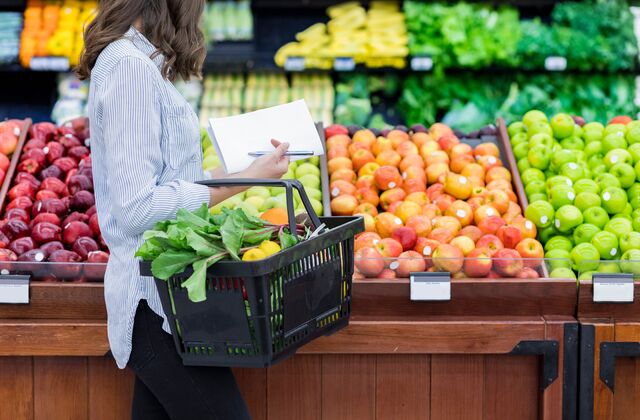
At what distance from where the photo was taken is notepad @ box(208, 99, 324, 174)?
79.7 inches

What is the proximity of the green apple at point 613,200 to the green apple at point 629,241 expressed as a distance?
0.21 meters

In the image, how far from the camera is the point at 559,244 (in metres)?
2.86

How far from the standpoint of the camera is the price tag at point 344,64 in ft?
17.0

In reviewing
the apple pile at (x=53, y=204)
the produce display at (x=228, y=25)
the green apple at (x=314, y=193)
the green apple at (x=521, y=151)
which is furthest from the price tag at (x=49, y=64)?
the green apple at (x=521, y=151)

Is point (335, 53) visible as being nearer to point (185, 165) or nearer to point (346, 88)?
point (346, 88)

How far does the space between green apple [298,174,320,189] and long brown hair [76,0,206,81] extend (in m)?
1.35

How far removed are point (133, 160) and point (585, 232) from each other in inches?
64.8

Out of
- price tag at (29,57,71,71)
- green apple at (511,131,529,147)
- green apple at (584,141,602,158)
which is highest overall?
price tag at (29,57,71,71)

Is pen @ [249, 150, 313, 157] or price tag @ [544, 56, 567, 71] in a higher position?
price tag @ [544, 56, 567, 71]

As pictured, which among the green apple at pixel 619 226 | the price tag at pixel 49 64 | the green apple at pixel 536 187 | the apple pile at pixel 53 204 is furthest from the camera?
the price tag at pixel 49 64

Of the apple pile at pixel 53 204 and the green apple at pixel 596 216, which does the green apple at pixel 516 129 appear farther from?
the apple pile at pixel 53 204

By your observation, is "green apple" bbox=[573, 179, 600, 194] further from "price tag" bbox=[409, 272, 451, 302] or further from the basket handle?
the basket handle

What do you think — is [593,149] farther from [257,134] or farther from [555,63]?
[555,63]

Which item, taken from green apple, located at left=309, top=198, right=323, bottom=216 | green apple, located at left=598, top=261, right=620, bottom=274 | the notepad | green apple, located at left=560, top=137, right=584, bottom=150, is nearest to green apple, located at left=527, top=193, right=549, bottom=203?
green apple, located at left=560, top=137, right=584, bottom=150
